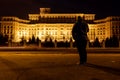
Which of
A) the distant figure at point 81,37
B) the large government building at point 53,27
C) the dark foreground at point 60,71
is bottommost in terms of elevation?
the dark foreground at point 60,71

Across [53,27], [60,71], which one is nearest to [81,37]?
[60,71]

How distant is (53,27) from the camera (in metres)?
117

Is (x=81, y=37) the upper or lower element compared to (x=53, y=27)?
lower

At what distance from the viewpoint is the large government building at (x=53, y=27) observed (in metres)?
112

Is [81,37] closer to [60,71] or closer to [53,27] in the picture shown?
[60,71]

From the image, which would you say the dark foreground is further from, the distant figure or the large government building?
the large government building

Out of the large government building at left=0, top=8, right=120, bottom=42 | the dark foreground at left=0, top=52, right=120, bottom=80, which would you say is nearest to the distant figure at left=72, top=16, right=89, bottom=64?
the dark foreground at left=0, top=52, right=120, bottom=80

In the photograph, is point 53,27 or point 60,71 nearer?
point 60,71

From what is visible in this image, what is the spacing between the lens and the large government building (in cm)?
11188

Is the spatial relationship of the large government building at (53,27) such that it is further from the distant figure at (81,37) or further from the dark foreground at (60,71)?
the dark foreground at (60,71)

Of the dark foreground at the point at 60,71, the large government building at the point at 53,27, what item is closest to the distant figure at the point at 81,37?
the dark foreground at the point at 60,71

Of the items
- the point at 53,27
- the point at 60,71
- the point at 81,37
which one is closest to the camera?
the point at 60,71

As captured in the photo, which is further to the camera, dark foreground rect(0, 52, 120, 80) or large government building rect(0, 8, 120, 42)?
large government building rect(0, 8, 120, 42)

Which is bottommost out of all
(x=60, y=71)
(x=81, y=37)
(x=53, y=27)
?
(x=60, y=71)
